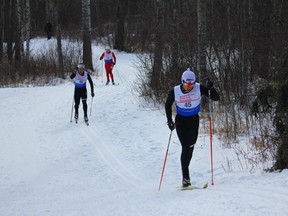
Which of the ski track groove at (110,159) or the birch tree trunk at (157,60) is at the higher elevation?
the birch tree trunk at (157,60)

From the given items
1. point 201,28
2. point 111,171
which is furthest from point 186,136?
point 201,28

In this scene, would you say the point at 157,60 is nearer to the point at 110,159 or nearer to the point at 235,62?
the point at 235,62

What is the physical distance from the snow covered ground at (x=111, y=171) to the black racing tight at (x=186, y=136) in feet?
1.76

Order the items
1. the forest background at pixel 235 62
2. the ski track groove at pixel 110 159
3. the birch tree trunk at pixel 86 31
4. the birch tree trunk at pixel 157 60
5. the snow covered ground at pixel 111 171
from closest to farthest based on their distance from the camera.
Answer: the snow covered ground at pixel 111 171
the forest background at pixel 235 62
the ski track groove at pixel 110 159
the birch tree trunk at pixel 157 60
the birch tree trunk at pixel 86 31

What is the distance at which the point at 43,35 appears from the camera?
43938 mm

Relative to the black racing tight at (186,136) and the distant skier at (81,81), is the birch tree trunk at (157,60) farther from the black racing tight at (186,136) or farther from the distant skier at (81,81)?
the black racing tight at (186,136)

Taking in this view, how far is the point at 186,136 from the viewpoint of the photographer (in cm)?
688

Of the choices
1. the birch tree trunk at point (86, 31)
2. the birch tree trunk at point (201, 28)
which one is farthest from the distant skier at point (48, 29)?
the birch tree trunk at point (201, 28)

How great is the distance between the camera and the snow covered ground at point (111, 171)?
225 inches

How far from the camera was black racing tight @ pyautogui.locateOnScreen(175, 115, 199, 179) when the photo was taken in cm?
684

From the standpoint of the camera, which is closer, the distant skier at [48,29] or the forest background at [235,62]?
the forest background at [235,62]

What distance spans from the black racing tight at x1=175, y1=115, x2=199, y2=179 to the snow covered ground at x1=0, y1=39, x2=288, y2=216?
54 cm

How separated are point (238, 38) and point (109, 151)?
4.31 metres

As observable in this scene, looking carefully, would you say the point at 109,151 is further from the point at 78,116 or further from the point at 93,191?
the point at 78,116
